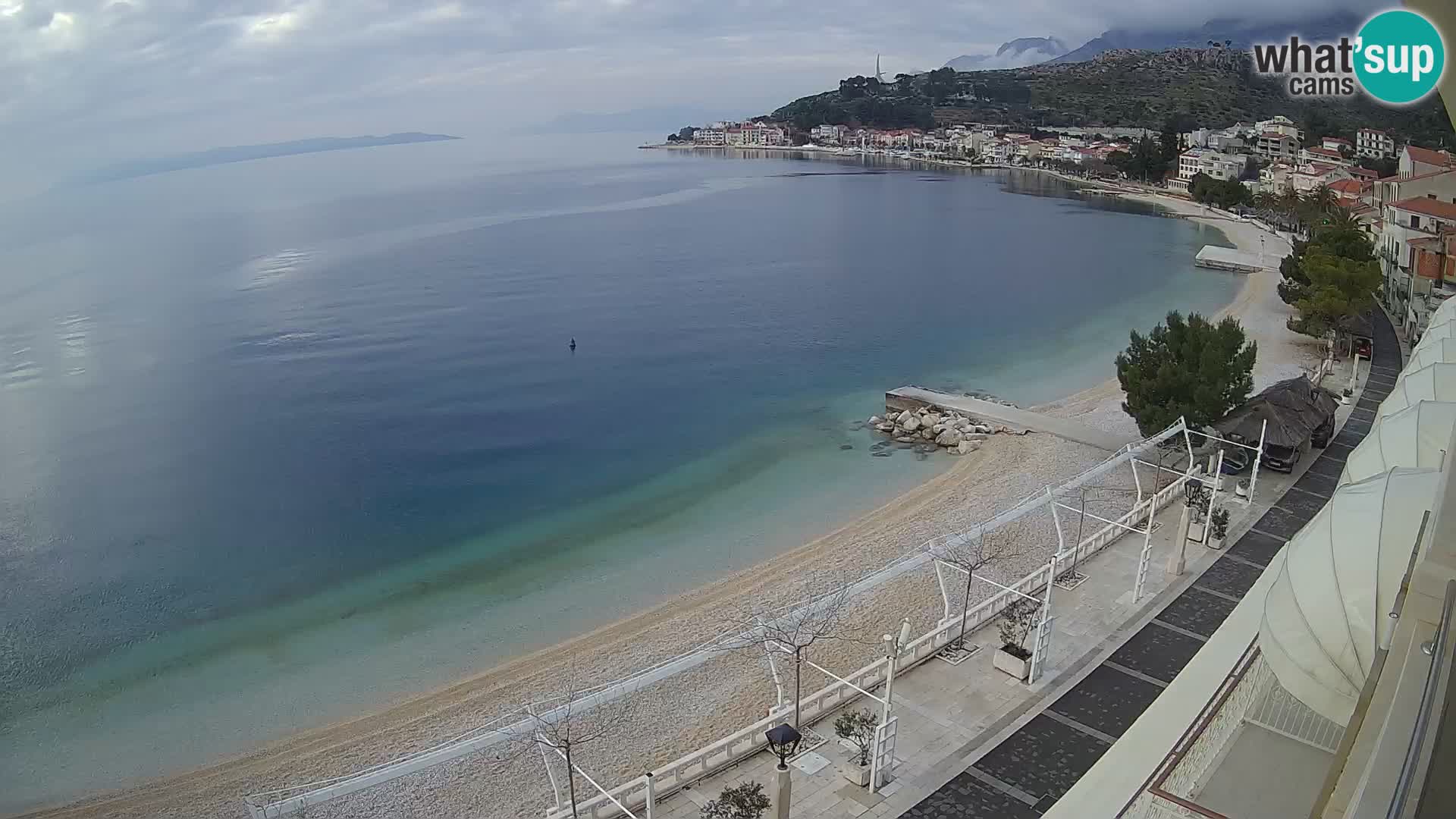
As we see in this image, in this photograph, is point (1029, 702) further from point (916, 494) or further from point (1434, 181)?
point (1434, 181)

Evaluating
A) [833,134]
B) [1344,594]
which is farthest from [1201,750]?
[833,134]

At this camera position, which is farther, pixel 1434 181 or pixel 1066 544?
pixel 1434 181

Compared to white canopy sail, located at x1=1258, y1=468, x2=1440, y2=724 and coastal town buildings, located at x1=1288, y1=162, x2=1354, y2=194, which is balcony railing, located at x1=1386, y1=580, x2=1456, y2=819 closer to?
white canopy sail, located at x1=1258, y1=468, x2=1440, y2=724

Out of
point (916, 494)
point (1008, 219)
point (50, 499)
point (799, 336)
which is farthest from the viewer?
point (1008, 219)

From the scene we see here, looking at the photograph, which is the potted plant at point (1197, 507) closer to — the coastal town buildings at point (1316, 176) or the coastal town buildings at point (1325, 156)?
the coastal town buildings at point (1316, 176)

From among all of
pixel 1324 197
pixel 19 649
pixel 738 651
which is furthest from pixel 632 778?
pixel 1324 197

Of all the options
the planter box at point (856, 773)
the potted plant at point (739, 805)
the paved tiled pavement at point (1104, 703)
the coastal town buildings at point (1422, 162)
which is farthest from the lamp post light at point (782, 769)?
the coastal town buildings at point (1422, 162)

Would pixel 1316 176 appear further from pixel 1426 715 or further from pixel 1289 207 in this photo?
pixel 1426 715
